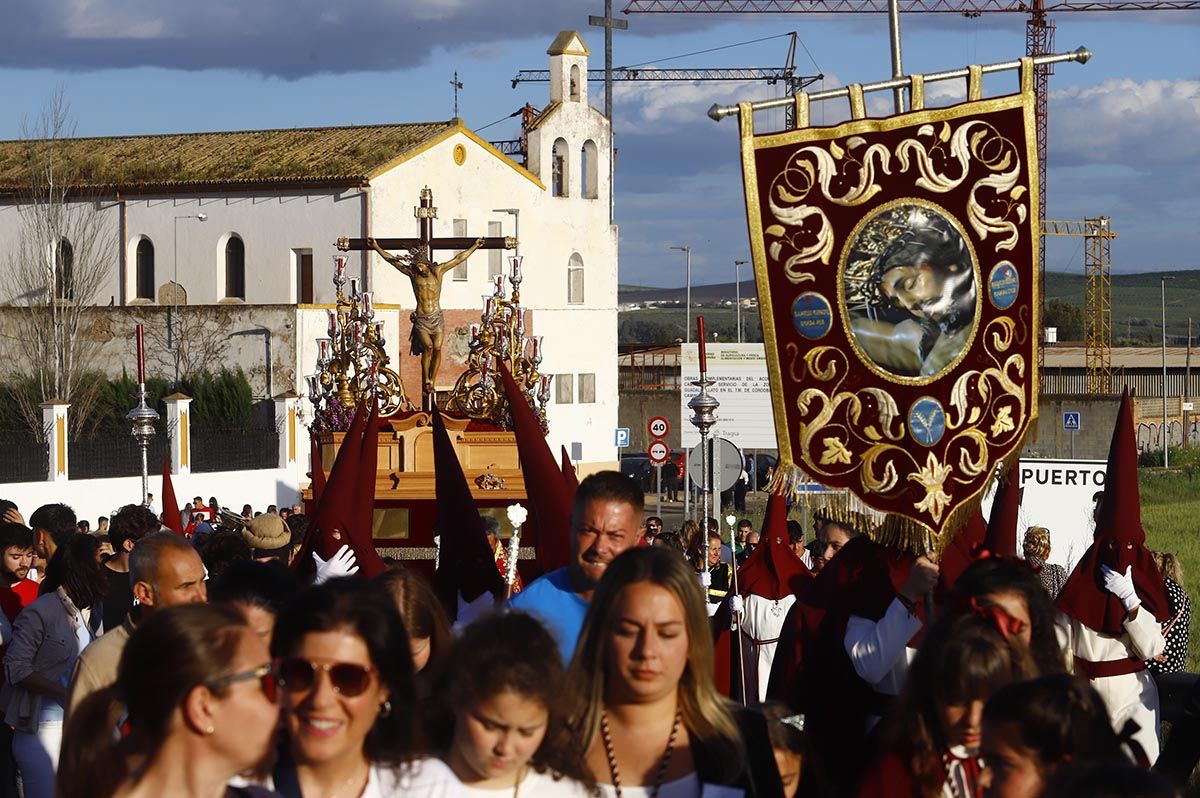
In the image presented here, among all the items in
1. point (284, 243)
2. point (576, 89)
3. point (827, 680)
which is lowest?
point (827, 680)

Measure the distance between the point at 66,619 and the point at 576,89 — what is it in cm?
3851

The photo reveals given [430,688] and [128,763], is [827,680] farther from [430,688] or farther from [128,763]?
[128,763]

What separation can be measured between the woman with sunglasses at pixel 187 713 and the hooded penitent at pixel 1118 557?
410 centimetres

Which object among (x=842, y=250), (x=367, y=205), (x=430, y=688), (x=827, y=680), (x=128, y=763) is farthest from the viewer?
(x=367, y=205)

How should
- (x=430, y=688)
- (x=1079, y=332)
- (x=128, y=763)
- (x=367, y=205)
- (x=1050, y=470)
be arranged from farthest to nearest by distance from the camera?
(x=1079, y=332) < (x=367, y=205) < (x=1050, y=470) < (x=430, y=688) < (x=128, y=763)

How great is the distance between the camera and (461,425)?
1588 cm

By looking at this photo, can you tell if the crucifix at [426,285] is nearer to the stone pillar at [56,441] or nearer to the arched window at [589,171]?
the stone pillar at [56,441]

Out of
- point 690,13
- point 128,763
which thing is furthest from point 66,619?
point 690,13

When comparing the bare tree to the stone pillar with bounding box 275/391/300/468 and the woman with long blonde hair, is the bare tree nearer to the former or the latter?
the stone pillar with bounding box 275/391/300/468

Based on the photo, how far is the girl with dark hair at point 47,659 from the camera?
6668 millimetres

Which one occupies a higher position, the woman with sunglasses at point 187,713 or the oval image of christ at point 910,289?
the oval image of christ at point 910,289

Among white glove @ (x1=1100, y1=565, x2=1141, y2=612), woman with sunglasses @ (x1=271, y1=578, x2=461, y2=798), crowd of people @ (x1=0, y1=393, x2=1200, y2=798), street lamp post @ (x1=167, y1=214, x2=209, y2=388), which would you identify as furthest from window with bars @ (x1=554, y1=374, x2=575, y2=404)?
woman with sunglasses @ (x1=271, y1=578, x2=461, y2=798)

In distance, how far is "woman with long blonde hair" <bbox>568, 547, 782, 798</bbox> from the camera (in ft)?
12.9

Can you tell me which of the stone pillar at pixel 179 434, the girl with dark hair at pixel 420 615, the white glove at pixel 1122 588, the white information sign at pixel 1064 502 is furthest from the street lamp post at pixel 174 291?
the girl with dark hair at pixel 420 615
